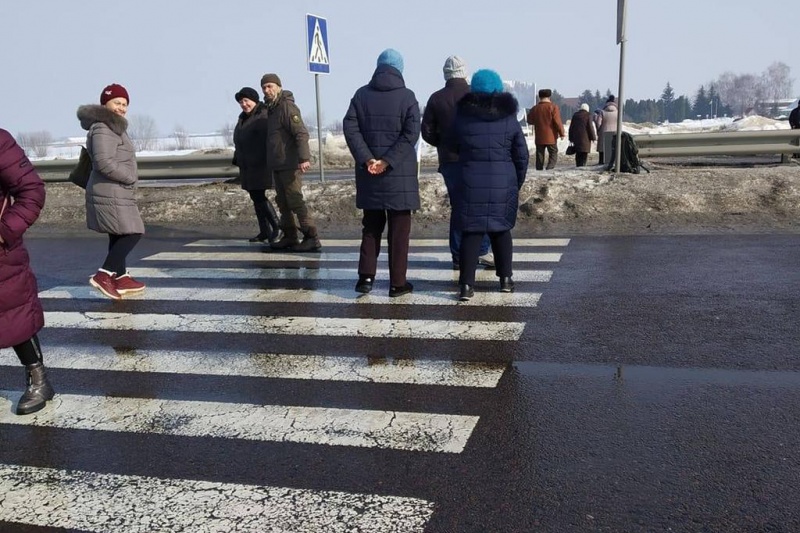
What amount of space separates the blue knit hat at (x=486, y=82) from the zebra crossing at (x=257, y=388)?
1.71 m

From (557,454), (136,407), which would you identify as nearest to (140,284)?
(136,407)

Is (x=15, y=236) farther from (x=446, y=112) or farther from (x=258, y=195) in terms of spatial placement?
(x=258, y=195)

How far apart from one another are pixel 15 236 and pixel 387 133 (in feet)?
10.4

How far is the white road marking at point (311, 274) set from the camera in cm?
738

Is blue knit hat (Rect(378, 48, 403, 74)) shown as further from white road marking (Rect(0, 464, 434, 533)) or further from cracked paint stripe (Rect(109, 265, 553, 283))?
white road marking (Rect(0, 464, 434, 533))

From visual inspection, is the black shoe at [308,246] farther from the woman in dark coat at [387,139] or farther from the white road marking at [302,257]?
the woman in dark coat at [387,139]

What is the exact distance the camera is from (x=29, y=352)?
14.2 ft

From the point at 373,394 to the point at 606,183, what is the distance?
8.02 metres

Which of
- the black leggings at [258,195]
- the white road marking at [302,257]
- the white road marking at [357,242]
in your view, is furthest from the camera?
the black leggings at [258,195]

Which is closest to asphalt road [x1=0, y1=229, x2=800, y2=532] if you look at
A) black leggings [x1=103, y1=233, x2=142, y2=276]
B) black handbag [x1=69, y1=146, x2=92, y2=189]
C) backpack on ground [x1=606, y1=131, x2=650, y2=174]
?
black leggings [x1=103, y1=233, x2=142, y2=276]

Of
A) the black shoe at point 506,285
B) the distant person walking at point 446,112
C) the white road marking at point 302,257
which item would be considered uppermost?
the distant person walking at point 446,112

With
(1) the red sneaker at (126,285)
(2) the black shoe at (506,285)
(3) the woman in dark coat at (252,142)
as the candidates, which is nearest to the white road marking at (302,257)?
(3) the woman in dark coat at (252,142)

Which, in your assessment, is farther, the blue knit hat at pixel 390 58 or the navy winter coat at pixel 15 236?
the blue knit hat at pixel 390 58

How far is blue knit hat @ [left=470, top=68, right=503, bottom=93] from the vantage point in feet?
20.3
